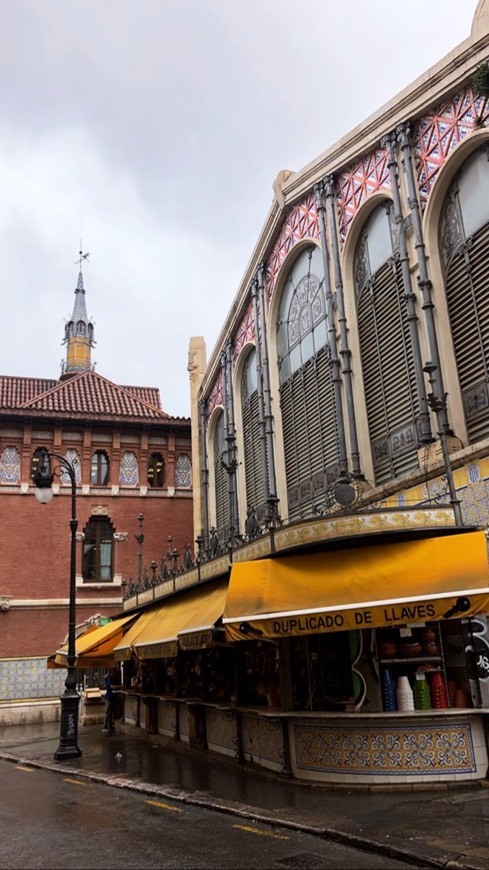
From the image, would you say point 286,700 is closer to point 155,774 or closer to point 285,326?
point 155,774

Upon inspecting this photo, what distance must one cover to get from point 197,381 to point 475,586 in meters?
19.0

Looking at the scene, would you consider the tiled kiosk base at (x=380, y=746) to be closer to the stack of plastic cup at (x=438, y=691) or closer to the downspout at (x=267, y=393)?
the stack of plastic cup at (x=438, y=691)

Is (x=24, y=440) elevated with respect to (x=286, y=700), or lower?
elevated

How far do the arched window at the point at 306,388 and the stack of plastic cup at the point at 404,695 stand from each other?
19.9ft

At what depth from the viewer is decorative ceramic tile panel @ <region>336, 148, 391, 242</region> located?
49.4 ft

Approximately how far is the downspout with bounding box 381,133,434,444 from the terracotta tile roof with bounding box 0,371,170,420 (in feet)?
68.8

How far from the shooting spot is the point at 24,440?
1250 inches

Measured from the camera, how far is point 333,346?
1593cm

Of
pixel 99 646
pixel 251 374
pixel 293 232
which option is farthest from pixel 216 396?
pixel 99 646

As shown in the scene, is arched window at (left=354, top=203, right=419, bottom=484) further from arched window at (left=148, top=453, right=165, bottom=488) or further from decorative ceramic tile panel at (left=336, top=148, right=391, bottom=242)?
arched window at (left=148, top=453, right=165, bottom=488)

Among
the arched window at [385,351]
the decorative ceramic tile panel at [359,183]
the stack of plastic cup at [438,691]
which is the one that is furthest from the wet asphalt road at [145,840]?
the decorative ceramic tile panel at [359,183]

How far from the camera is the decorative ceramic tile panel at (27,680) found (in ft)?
92.7

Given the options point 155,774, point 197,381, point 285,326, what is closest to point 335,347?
point 285,326

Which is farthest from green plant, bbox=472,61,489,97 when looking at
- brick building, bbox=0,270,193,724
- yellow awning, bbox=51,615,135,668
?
brick building, bbox=0,270,193,724
